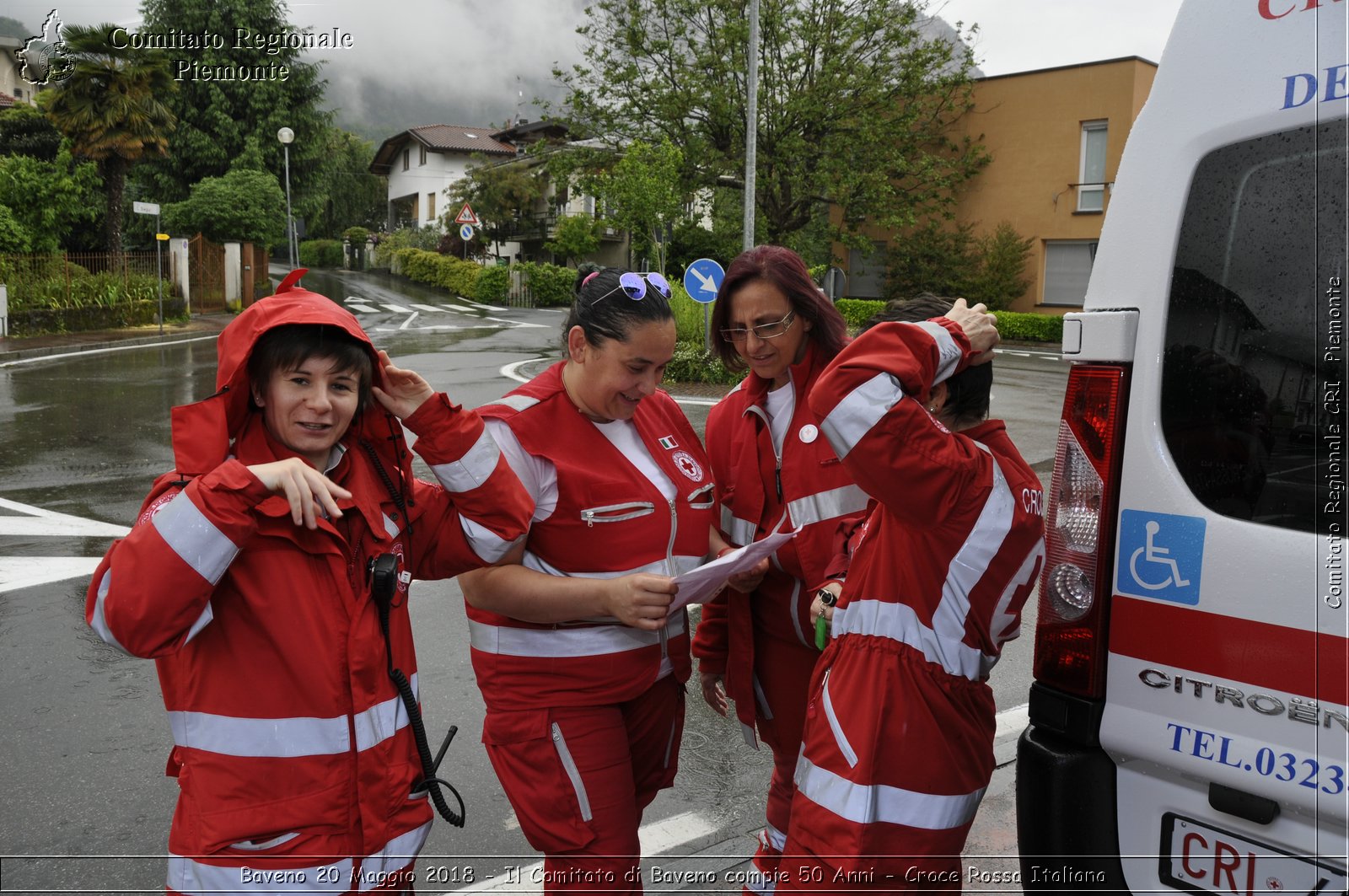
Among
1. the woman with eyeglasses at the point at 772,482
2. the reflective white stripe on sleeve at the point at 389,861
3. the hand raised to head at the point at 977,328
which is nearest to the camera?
the reflective white stripe on sleeve at the point at 389,861

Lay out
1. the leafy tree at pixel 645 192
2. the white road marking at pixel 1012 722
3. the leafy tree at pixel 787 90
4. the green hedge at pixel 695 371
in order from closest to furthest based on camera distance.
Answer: the white road marking at pixel 1012 722
the green hedge at pixel 695 371
the leafy tree at pixel 645 192
the leafy tree at pixel 787 90

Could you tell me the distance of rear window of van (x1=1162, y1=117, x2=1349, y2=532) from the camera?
1683mm

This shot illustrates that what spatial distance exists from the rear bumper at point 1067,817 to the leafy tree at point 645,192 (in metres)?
17.7

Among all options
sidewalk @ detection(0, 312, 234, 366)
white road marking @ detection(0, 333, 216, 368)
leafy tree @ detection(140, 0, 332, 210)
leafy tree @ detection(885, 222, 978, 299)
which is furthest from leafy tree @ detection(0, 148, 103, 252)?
leafy tree @ detection(885, 222, 978, 299)

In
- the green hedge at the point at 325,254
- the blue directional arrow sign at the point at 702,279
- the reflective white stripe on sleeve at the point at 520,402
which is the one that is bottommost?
the reflective white stripe on sleeve at the point at 520,402

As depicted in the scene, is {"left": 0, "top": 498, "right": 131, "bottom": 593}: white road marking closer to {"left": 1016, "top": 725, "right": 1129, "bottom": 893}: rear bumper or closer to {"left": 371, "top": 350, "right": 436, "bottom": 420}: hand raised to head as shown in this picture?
{"left": 371, "top": 350, "right": 436, "bottom": 420}: hand raised to head

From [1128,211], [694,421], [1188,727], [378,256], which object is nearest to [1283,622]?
[1188,727]

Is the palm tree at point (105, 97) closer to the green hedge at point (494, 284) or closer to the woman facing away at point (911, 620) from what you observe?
the green hedge at point (494, 284)

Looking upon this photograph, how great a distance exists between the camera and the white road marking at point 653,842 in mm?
3199

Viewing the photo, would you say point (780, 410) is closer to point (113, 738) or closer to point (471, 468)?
point (471, 468)

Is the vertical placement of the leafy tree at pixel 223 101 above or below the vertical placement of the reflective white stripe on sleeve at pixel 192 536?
above

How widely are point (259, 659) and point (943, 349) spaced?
1466mm

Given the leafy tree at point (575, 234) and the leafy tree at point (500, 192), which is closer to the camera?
the leafy tree at point (575, 234)

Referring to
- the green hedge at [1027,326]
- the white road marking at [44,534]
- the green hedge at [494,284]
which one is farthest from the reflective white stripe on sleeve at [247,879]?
the green hedge at [494,284]
